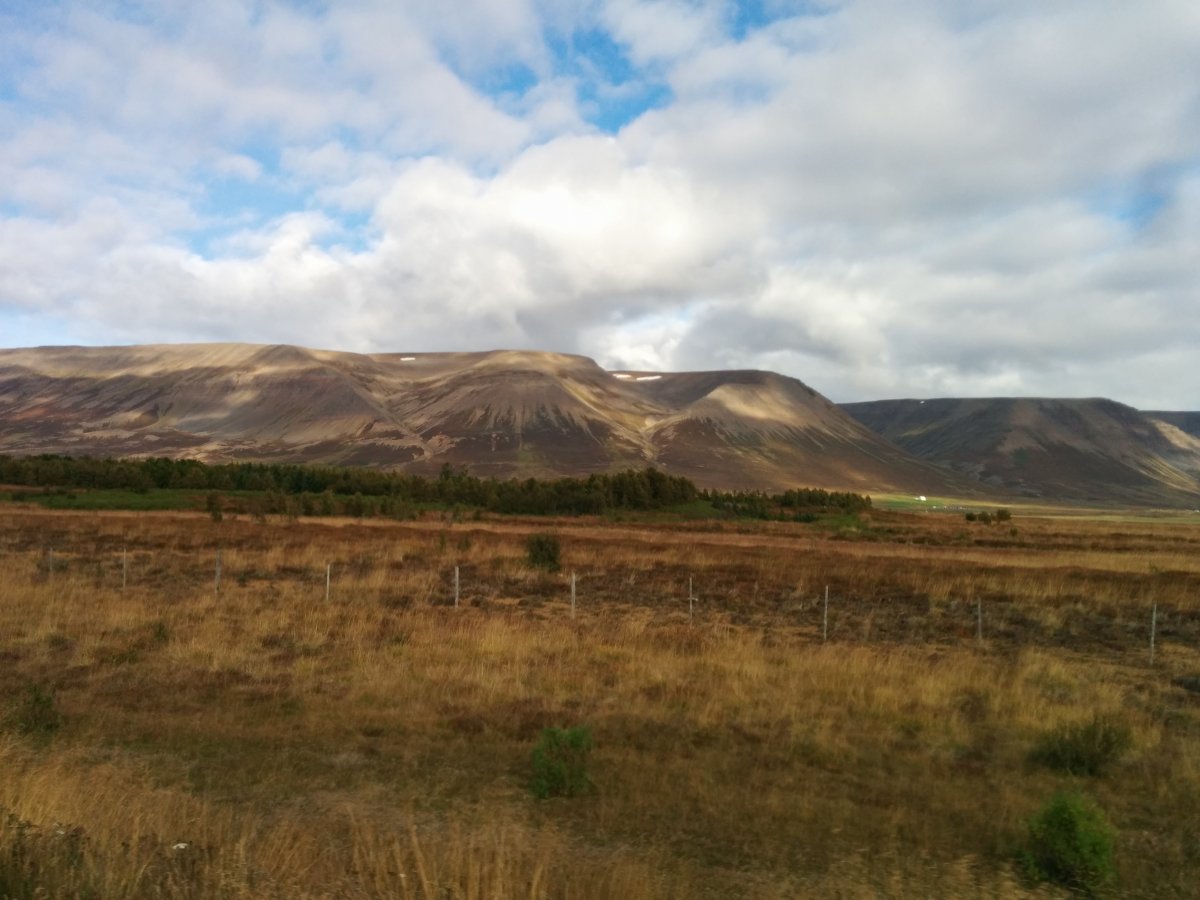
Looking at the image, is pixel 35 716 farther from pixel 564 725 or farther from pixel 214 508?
pixel 214 508

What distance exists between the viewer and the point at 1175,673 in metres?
14.3

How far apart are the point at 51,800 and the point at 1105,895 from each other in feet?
26.0

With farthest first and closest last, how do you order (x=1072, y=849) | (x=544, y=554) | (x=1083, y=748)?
1. (x=544, y=554)
2. (x=1083, y=748)
3. (x=1072, y=849)

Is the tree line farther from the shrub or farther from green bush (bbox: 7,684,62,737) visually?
green bush (bbox: 7,684,62,737)

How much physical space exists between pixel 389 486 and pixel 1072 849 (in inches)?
2488

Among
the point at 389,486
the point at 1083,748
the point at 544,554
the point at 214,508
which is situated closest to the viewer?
the point at 1083,748

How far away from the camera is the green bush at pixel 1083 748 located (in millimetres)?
8992

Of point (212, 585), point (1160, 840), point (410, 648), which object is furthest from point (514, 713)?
point (212, 585)

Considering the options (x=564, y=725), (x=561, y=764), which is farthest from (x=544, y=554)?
(x=561, y=764)

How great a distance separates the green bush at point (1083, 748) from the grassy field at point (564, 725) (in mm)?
139

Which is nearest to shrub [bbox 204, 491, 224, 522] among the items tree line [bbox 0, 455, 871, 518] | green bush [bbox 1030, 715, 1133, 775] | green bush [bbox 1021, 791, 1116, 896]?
tree line [bbox 0, 455, 871, 518]

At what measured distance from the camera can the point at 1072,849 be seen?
6.25 meters

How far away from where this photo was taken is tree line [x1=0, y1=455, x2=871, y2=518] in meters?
60.2

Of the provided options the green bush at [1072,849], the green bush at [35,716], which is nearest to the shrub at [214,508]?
the green bush at [35,716]
